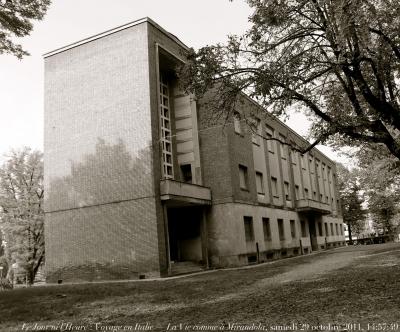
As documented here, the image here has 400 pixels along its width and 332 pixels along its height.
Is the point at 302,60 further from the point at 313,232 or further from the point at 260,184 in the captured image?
the point at 313,232

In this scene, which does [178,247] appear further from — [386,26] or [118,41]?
[386,26]

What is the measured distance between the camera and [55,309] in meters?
9.15

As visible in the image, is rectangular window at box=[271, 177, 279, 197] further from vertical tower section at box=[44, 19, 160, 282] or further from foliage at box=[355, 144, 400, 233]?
vertical tower section at box=[44, 19, 160, 282]

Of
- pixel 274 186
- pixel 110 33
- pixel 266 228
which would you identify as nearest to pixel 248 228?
pixel 266 228

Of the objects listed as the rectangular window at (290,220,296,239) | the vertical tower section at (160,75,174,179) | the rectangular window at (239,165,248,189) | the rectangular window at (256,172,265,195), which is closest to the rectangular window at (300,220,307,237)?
the rectangular window at (290,220,296,239)

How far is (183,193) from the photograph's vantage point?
19.5 meters

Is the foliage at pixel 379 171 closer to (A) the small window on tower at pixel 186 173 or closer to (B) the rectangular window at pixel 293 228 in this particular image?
(B) the rectangular window at pixel 293 228

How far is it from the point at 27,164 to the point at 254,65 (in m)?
28.6

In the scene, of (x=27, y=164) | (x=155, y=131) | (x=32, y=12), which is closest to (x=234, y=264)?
(x=155, y=131)

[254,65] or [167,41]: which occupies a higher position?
[167,41]

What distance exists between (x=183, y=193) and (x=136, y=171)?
2473 millimetres

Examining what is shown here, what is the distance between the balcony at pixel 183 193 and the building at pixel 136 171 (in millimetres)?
50

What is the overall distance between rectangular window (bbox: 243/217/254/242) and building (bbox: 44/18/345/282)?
0.09m

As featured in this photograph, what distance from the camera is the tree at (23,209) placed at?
31875 millimetres
